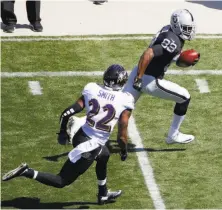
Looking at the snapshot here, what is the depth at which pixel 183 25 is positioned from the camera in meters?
14.2

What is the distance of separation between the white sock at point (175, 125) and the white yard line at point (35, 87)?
250 centimetres

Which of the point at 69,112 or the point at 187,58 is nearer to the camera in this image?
the point at 69,112

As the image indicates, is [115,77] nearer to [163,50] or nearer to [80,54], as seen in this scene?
[163,50]

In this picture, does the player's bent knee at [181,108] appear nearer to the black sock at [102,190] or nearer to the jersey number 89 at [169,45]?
the jersey number 89 at [169,45]

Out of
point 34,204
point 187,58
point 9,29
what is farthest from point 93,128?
point 9,29

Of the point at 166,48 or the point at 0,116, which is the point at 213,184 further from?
the point at 0,116

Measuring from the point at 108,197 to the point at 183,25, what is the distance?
286 cm

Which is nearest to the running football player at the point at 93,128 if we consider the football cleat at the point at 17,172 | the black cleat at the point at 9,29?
the football cleat at the point at 17,172

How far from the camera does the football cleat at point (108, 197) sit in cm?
1279

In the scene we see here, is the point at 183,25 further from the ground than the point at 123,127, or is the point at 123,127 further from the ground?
the point at 183,25

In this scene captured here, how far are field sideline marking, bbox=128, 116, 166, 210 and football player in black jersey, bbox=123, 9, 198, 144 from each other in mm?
534

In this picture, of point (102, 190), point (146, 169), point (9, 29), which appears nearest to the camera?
point (102, 190)

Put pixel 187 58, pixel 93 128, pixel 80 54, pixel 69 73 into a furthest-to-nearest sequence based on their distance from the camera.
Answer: pixel 80 54 → pixel 69 73 → pixel 187 58 → pixel 93 128

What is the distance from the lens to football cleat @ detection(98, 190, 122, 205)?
12793 millimetres
